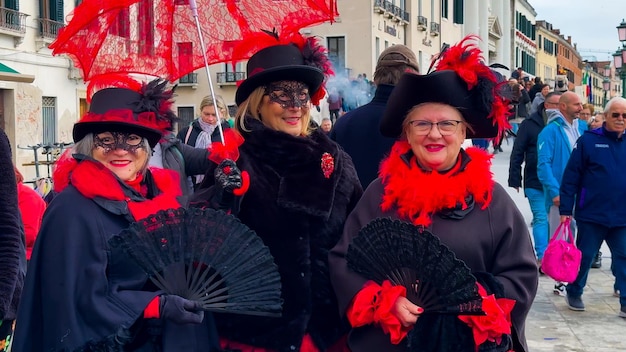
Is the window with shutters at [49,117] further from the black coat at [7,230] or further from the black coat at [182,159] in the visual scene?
the black coat at [7,230]

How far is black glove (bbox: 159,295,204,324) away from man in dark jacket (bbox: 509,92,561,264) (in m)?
6.66

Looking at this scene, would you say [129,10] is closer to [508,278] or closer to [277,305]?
[277,305]

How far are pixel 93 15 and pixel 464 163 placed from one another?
1.74 meters

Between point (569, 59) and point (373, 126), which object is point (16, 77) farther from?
point (569, 59)

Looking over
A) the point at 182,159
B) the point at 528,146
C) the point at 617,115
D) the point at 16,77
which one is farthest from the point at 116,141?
the point at 528,146

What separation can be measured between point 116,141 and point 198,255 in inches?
28.2

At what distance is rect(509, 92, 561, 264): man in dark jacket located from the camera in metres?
9.10

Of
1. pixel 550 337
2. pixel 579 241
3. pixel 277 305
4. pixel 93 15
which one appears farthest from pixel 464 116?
pixel 579 241

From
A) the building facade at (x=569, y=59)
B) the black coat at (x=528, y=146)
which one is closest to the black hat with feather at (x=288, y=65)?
the black coat at (x=528, y=146)

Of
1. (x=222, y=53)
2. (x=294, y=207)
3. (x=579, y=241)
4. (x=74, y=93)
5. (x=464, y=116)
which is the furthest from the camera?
(x=74, y=93)

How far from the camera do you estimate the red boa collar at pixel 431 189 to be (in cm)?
321

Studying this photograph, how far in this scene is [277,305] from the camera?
3180 millimetres

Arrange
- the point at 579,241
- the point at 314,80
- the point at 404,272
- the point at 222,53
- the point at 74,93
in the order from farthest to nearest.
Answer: the point at 74,93 < the point at 579,241 < the point at 222,53 < the point at 314,80 < the point at 404,272

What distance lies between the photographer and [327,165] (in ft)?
12.3
